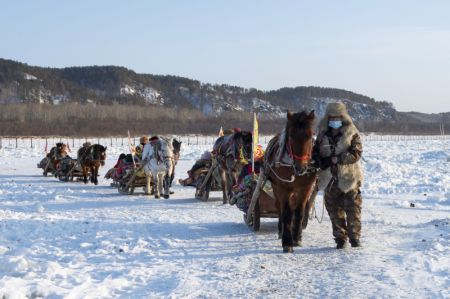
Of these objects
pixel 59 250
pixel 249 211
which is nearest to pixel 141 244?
pixel 59 250

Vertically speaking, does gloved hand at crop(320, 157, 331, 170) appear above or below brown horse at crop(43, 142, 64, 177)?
above

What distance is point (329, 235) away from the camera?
374 inches

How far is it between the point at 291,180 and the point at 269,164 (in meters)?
0.62

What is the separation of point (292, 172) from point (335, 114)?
3.30 ft

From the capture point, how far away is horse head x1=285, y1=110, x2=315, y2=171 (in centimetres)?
770

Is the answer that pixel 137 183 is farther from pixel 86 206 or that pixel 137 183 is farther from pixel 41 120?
pixel 41 120

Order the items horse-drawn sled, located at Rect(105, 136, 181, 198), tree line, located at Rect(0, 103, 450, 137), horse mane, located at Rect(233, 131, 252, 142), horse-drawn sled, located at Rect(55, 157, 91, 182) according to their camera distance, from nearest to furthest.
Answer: horse mane, located at Rect(233, 131, 252, 142) < horse-drawn sled, located at Rect(105, 136, 181, 198) < horse-drawn sled, located at Rect(55, 157, 91, 182) < tree line, located at Rect(0, 103, 450, 137)

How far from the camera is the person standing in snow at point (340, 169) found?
803 cm

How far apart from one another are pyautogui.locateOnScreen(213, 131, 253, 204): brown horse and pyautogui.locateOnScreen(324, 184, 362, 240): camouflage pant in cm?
511

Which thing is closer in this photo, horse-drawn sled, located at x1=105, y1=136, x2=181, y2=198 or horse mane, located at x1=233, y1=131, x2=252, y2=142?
horse mane, located at x1=233, y1=131, x2=252, y2=142

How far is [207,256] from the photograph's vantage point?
8039 mm

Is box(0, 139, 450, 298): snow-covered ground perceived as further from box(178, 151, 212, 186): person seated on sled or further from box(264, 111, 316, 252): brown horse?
box(178, 151, 212, 186): person seated on sled

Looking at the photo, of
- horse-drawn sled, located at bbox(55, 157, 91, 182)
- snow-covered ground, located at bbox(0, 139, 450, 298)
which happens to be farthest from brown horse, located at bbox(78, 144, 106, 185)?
snow-covered ground, located at bbox(0, 139, 450, 298)

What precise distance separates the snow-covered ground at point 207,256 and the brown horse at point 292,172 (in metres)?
0.41
